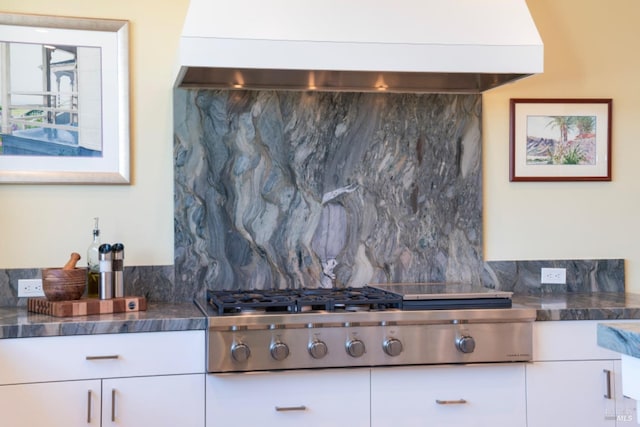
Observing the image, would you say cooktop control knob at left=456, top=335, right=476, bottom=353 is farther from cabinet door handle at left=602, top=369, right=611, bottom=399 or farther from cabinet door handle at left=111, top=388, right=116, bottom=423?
cabinet door handle at left=111, top=388, right=116, bottom=423

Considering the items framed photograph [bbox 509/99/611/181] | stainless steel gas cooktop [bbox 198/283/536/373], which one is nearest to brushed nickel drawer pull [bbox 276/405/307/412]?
stainless steel gas cooktop [bbox 198/283/536/373]

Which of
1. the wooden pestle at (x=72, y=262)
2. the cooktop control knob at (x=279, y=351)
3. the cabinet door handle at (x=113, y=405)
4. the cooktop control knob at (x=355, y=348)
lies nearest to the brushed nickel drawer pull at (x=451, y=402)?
the cooktop control knob at (x=355, y=348)

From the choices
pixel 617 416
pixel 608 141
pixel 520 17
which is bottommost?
pixel 617 416

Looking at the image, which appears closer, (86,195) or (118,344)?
(118,344)

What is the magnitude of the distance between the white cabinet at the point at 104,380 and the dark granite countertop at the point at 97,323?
0.02 metres

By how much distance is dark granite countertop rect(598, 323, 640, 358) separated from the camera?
140 cm

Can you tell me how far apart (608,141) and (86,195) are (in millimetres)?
2459

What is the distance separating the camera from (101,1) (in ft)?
10.6

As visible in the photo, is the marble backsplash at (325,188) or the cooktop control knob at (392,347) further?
the marble backsplash at (325,188)

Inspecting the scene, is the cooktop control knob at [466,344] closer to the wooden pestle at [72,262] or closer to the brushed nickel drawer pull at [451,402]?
the brushed nickel drawer pull at [451,402]

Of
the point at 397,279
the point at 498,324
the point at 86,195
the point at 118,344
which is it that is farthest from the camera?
the point at 397,279

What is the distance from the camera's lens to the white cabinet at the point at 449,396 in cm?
280

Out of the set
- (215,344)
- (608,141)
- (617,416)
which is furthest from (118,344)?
(608,141)

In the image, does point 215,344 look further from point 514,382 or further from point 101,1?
point 101,1
